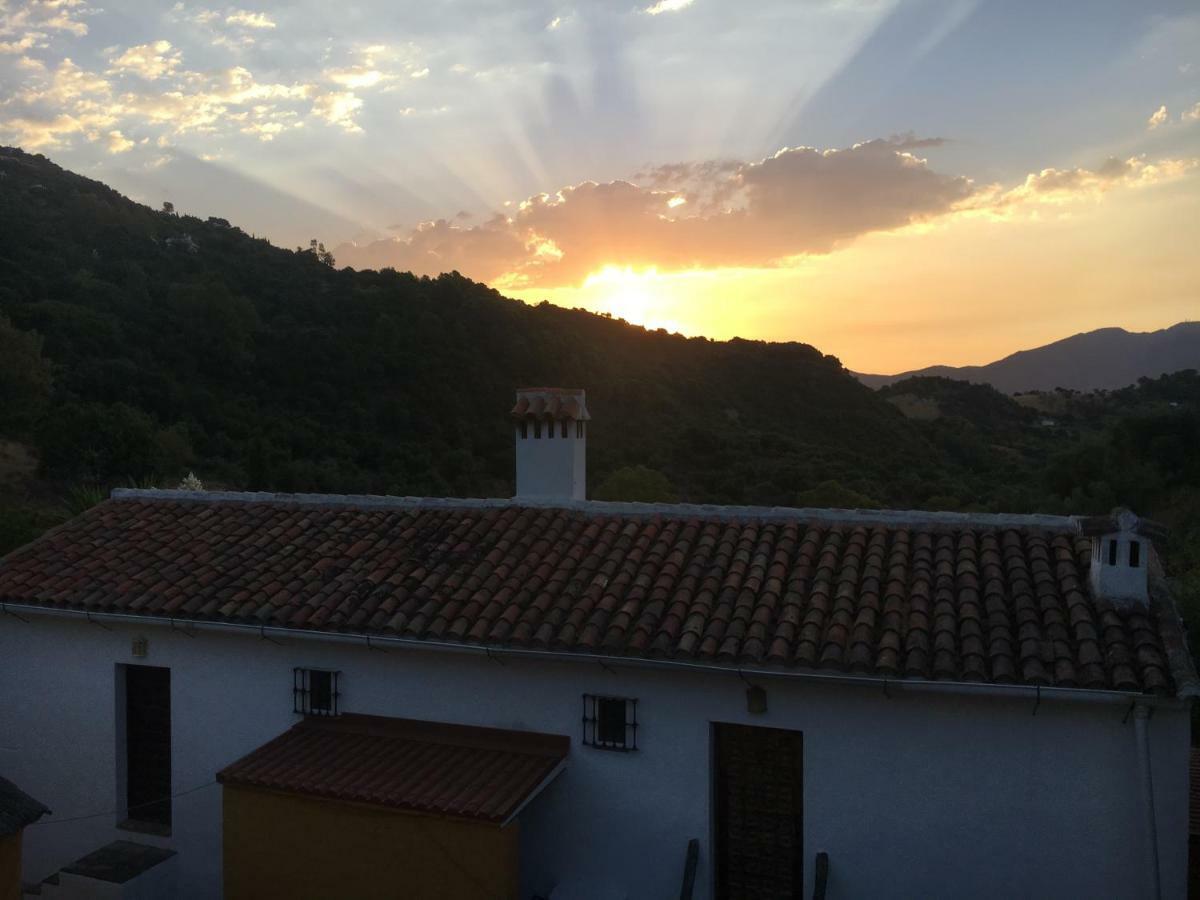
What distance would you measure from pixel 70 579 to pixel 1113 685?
9.27 meters

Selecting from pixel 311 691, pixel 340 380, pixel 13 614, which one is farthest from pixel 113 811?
pixel 340 380

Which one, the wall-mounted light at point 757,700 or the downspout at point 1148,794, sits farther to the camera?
the wall-mounted light at point 757,700

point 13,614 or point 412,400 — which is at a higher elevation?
point 412,400

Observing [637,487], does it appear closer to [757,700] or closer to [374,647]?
[374,647]

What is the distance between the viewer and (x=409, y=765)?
290 inches

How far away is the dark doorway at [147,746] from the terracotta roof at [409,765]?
175cm

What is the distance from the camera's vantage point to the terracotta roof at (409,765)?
6727 millimetres

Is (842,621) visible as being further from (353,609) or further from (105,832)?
(105,832)

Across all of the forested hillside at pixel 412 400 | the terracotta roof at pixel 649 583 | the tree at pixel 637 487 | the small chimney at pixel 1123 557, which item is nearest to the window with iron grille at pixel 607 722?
the terracotta roof at pixel 649 583

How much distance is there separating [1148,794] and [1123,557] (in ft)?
5.38

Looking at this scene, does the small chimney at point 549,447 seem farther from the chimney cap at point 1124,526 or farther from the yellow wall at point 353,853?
the chimney cap at point 1124,526

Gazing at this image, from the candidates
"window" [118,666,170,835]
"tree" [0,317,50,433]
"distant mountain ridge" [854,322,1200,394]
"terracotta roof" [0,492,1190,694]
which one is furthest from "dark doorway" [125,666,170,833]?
"distant mountain ridge" [854,322,1200,394]

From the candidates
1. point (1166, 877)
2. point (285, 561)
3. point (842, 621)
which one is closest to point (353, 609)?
point (285, 561)

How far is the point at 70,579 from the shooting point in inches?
362
